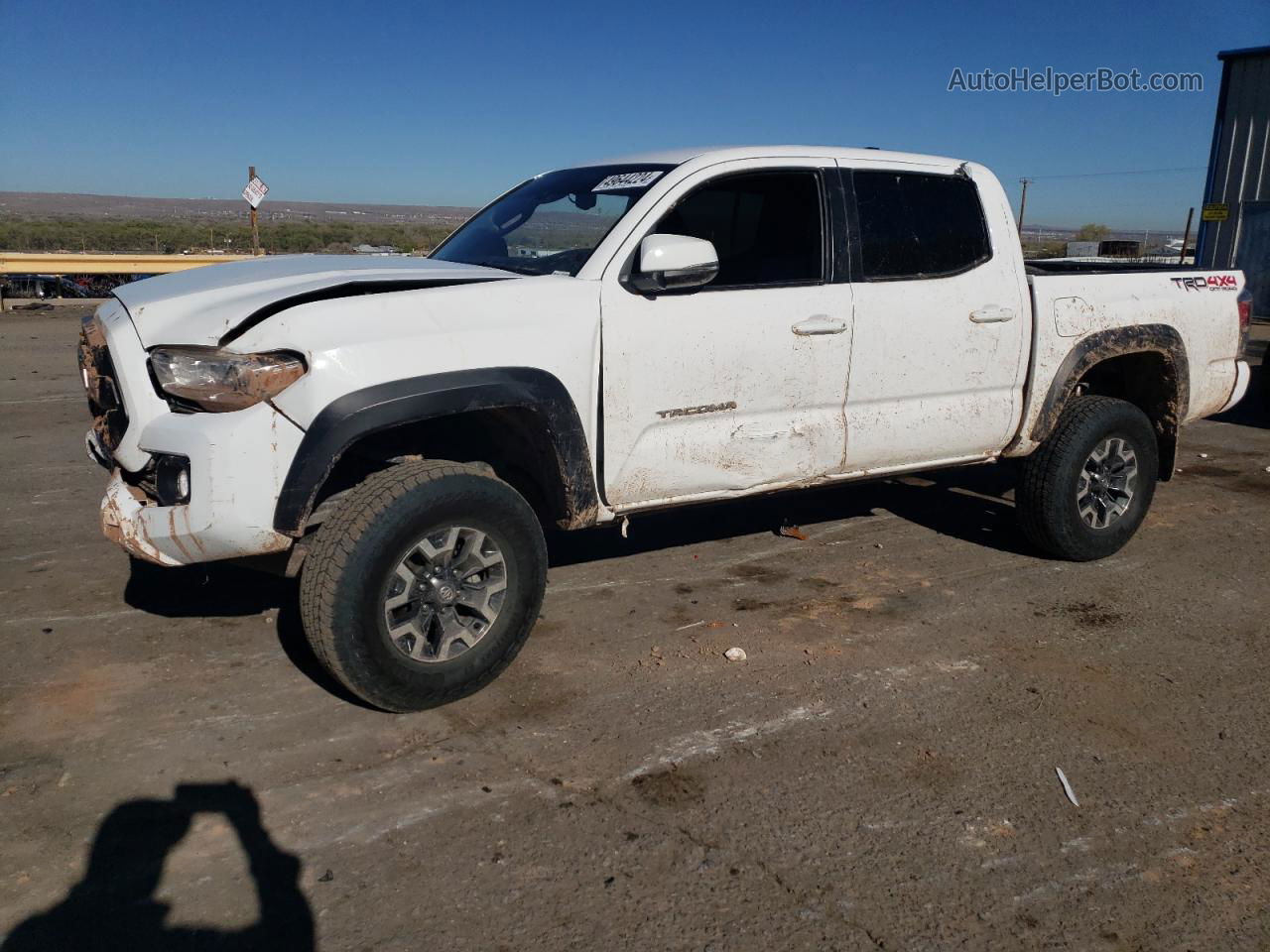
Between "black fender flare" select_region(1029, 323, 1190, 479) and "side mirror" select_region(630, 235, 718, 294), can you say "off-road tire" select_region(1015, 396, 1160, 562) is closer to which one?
"black fender flare" select_region(1029, 323, 1190, 479)

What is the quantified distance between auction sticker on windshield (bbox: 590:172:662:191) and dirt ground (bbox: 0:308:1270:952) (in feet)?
6.13

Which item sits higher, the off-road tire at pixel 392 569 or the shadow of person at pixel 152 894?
the off-road tire at pixel 392 569

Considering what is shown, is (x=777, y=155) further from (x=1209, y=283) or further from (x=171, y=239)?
(x=171, y=239)

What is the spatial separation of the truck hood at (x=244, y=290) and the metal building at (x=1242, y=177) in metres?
19.2

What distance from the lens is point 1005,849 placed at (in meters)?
2.98

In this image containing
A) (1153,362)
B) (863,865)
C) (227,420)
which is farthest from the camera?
(1153,362)

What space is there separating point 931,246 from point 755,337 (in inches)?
46.3

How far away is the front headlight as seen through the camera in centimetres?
329

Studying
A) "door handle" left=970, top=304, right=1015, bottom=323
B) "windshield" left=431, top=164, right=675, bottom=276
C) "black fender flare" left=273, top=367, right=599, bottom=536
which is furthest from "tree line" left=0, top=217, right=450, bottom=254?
"black fender flare" left=273, top=367, right=599, bottom=536

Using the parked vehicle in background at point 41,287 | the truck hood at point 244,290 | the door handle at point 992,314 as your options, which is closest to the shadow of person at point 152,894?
the truck hood at point 244,290

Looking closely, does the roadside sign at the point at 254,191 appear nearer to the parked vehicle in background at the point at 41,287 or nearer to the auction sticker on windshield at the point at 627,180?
the parked vehicle in background at the point at 41,287

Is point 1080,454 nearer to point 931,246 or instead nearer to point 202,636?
point 931,246

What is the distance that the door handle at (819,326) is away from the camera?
4.33 metres

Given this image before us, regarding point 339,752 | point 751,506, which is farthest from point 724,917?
point 751,506
